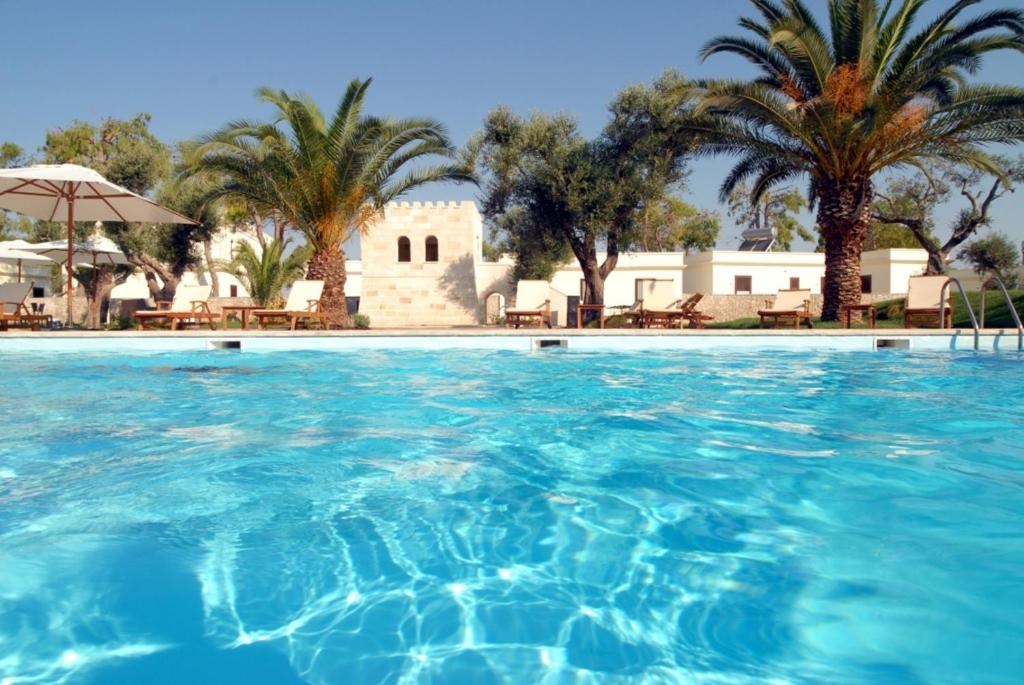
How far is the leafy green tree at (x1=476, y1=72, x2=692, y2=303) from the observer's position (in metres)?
17.8

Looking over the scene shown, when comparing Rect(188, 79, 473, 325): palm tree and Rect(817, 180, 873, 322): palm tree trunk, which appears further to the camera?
Rect(817, 180, 873, 322): palm tree trunk

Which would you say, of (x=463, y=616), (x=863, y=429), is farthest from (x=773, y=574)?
(x=863, y=429)

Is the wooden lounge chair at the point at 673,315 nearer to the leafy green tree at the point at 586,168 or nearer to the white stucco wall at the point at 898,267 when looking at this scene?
the leafy green tree at the point at 586,168

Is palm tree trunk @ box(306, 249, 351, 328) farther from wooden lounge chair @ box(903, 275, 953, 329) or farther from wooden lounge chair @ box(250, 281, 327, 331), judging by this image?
wooden lounge chair @ box(903, 275, 953, 329)

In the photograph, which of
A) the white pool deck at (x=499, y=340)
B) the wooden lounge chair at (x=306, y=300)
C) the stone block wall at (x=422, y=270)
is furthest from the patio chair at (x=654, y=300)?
the stone block wall at (x=422, y=270)

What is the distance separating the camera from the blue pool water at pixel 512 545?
6.40ft

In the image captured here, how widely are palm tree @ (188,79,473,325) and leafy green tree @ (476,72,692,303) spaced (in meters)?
3.29

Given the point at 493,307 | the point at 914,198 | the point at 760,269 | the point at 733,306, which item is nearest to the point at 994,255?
the point at 914,198

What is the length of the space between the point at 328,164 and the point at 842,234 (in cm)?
1091

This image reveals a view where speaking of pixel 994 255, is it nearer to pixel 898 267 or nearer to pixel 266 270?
pixel 898 267

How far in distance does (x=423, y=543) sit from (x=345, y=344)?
28.9ft

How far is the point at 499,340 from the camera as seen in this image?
11.4 metres

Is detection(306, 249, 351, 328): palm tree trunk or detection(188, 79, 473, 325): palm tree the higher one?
detection(188, 79, 473, 325): palm tree

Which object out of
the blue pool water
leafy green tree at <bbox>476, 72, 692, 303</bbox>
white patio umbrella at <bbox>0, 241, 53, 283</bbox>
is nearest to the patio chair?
leafy green tree at <bbox>476, 72, 692, 303</bbox>
